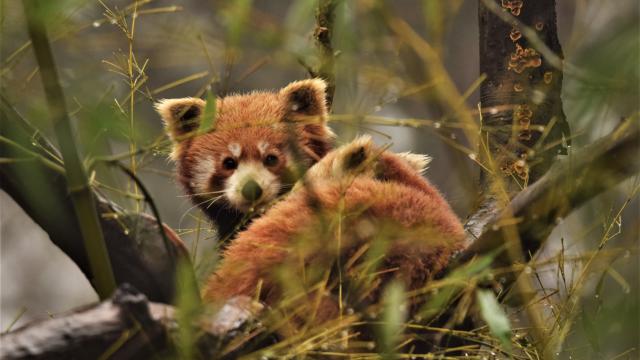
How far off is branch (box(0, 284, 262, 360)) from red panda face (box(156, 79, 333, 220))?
0.93 metres

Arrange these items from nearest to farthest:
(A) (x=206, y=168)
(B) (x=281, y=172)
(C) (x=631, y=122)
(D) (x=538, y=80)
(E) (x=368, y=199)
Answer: (C) (x=631, y=122) → (E) (x=368, y=199) → (D) (x=538, y=80) → (B) (x=281, y=172) → (A) (x=206, y=168)

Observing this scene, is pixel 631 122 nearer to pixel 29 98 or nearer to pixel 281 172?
pixel 29 98

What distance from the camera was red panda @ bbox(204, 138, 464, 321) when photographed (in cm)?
122

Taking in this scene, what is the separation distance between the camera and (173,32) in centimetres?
120

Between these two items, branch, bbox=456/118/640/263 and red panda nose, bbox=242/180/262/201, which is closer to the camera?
branch, bbox=456/118/640/263

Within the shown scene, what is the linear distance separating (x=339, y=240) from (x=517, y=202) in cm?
25

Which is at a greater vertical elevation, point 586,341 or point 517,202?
point 517,202

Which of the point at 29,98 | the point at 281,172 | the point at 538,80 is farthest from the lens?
the point at 281,172

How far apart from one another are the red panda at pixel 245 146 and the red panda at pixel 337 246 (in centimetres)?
61

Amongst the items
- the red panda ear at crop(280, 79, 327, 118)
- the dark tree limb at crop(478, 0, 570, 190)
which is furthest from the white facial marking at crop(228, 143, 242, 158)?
the dark tree limb at crop(478, 0, 570, 190)

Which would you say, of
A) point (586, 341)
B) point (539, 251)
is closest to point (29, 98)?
point (539, 251)

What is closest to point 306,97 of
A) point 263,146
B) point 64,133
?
point 263,146

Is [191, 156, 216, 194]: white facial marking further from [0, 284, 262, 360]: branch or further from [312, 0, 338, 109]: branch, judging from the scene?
[0, 284, 262, 360]: branch

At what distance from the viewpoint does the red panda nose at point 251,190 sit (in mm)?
1884
